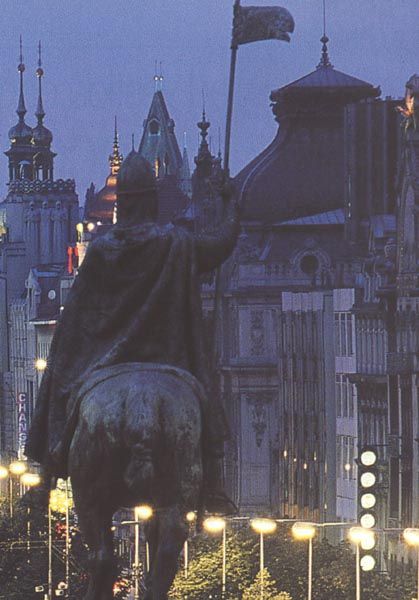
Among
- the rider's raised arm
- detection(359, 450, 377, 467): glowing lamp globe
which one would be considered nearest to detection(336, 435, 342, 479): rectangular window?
detection(359, 450, 377, 467): glowing lamp globe

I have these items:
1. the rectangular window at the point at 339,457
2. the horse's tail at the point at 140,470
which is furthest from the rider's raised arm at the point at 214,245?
the rectangular window at the point at 339,457

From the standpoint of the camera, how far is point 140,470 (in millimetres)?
32000

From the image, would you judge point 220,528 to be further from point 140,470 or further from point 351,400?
point 140,470

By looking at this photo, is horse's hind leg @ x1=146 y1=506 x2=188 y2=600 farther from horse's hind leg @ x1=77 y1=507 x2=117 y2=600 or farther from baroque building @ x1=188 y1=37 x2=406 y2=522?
baroque building @ x1=188 y1=37 x2=406 y2=522

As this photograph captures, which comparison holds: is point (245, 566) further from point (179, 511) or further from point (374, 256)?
point (179, 511)

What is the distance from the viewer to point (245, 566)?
307ft

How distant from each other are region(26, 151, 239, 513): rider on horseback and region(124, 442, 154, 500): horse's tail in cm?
66

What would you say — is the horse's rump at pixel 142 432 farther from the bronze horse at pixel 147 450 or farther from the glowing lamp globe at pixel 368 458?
the glowing lamp globe at pixel 368 458

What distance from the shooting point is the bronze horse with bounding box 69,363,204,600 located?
105 ft

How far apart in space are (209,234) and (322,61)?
14963 centimetres

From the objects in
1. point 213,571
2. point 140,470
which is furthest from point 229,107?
point 213,571

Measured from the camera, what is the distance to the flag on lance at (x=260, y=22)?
33.2 metres

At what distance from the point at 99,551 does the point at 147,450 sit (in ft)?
4.32

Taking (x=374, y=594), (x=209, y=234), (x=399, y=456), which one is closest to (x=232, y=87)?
(x=209, y=234)
